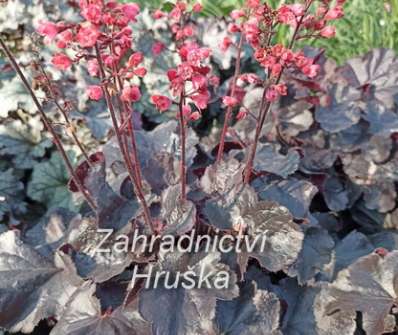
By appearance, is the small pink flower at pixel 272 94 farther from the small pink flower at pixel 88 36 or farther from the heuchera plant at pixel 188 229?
the small pink flower at pixel 88 36

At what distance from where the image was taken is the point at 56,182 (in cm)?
258

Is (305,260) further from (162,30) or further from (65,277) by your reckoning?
(162,30)

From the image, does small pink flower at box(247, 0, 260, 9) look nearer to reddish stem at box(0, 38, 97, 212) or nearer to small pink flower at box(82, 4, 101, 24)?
small pink flower at box(82, 4, 101, 24)

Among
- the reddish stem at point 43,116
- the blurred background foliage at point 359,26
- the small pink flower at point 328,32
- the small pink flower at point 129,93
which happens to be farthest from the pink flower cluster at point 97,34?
the blurred background foliage at point 359,26

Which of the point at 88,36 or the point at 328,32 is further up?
the point at 88,36

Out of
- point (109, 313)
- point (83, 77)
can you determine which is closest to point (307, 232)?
point (109, 313)

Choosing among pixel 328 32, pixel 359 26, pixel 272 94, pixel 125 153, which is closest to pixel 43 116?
pixel 125 153

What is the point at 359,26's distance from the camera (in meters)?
3.57

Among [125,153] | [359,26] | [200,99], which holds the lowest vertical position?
[359,26]

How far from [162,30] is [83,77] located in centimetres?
54

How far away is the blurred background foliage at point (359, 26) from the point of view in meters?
3.38

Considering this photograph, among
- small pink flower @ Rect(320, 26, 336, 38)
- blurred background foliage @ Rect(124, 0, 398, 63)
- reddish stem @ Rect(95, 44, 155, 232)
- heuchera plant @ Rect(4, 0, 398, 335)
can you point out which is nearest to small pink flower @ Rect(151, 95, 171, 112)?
heuchera plant @ Rect(4, 0, 398, 335)

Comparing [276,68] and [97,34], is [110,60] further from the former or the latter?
[276,68]

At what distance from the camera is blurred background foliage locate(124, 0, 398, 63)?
133 inches
